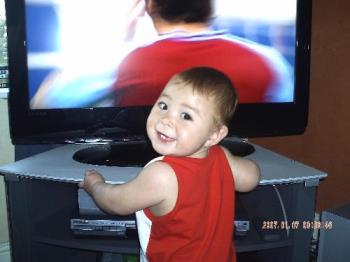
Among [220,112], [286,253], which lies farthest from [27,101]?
[286,253]

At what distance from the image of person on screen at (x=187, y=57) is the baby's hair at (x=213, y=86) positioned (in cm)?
48

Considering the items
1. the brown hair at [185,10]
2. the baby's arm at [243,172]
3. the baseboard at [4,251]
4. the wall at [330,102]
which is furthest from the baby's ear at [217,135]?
the baseboard at [4,251]

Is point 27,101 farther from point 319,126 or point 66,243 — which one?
point 319,126

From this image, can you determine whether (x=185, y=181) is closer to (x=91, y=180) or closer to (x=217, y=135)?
(x=217, y=135)

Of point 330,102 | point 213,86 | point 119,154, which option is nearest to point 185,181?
point 213,86

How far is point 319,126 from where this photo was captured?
5.65ft

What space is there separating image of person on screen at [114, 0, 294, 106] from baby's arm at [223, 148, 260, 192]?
408mm

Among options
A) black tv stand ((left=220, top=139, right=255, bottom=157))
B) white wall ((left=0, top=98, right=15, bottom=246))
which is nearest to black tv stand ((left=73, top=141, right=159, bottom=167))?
black tv stand ((left=220, top=139, right=255, bottom=157))

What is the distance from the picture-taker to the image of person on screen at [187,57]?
4.46ft

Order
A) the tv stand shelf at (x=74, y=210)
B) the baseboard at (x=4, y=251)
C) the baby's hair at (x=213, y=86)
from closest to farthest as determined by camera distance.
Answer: the baby's hair at (x=213, y=86)
the tv stand shelf at (x=74, y=210)
the baseboard at (x=4, y=251)

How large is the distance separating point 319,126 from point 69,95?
40.1 inches

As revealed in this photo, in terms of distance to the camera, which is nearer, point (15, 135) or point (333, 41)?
point (15, 135)

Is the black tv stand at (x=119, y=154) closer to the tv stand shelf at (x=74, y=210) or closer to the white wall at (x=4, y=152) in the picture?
the tv stand shelf at (x=74, y=210)

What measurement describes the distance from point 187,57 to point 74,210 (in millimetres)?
657
